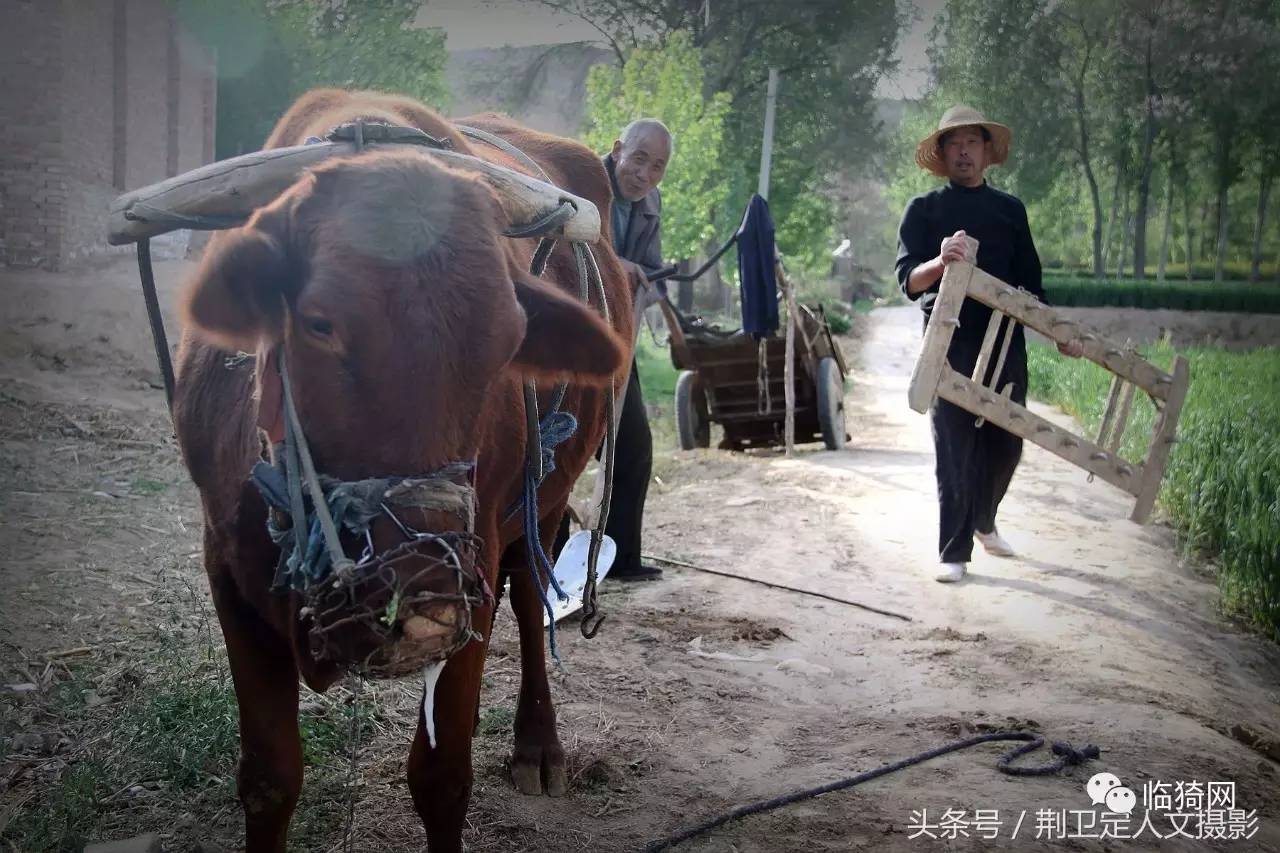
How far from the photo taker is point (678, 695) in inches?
176

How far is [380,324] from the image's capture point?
2037mm

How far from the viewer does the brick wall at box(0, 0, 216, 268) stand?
30.8 feet

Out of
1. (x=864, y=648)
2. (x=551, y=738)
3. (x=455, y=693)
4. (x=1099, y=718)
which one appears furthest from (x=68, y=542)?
(x=1099, y=718)

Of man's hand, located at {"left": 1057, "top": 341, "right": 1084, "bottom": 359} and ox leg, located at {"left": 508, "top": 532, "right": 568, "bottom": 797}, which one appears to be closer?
ox leg, located at {"left": 508, "top": 532, "right": 568, "bottom": 797}

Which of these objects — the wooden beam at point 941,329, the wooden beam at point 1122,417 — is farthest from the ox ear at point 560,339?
the wooden beam at point 1122,417

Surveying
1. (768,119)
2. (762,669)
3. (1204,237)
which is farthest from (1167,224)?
(768,119)

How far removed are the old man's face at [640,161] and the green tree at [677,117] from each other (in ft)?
20.6

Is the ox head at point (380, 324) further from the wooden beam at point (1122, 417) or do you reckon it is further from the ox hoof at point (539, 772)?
the wooden beam at point (1122, 417)

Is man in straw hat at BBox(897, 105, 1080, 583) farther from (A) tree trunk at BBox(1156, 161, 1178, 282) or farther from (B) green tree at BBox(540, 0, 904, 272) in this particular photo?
(B) green tree at BBox(540, 0, 904, 272)

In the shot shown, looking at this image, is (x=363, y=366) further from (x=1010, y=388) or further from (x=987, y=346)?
(x=1010, y=388)

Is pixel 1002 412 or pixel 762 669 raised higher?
pixel 1002 412

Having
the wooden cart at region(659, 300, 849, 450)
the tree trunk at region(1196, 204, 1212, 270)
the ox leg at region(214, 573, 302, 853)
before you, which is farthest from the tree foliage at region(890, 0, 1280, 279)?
the ox leg at region(214, 573, 302, 853)

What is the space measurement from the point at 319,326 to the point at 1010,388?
4.36 meters

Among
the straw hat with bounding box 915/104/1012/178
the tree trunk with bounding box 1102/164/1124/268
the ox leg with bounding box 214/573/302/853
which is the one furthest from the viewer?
the tree trunk with bounding box 1102/164/1124/268
